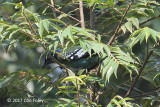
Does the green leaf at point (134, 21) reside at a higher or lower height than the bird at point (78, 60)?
higher

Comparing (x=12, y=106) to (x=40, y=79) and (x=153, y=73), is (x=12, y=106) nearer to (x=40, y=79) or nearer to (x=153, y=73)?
(x=40, y=79)

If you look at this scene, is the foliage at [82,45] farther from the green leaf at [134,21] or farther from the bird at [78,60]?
the bird at [78,60]

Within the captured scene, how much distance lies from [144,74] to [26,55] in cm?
124

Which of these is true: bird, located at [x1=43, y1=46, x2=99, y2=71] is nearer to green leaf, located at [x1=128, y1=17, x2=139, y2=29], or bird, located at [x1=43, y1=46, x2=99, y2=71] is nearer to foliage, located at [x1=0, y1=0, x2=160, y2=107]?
foliage, located at [x1=0, y1=0, x2=160, y2=107]

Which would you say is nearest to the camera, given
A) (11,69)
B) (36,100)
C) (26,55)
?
(36,100)

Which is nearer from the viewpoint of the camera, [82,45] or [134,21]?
[82,45]

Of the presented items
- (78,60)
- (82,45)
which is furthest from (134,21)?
(78,60)

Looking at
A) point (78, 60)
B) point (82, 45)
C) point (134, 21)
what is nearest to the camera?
point (82, 45)

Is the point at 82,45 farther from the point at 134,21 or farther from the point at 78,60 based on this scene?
the point at 78,60

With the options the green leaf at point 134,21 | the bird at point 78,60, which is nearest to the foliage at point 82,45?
the green leaf at point 134,21

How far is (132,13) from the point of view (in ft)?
5.25

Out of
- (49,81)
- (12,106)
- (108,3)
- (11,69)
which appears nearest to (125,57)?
(108,3)

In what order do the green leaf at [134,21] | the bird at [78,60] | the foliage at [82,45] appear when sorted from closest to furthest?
the foliage at [82,45] < the green leaf at [134,21] < the bird at [78,60]

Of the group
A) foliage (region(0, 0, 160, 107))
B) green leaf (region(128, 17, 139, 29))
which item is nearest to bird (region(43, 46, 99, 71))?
foliage (region(0, 0, 160, 107))
